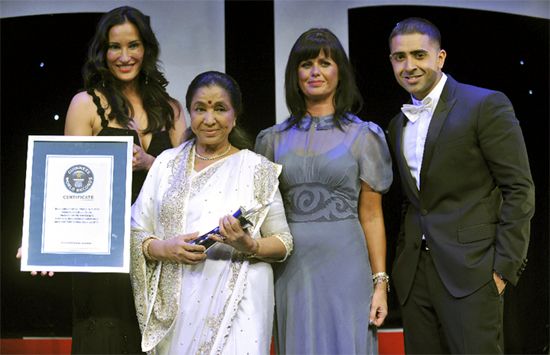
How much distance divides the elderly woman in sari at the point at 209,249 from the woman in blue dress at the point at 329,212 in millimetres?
173

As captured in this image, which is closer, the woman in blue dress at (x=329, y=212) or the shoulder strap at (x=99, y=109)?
the woman in blue dress at (x=329, y=212)

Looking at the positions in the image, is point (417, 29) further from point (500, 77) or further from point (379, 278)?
point (500, 77)

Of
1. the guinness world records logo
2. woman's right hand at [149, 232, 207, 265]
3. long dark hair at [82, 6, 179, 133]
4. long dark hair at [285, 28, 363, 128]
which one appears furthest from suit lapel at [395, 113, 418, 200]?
the guinness world records logo

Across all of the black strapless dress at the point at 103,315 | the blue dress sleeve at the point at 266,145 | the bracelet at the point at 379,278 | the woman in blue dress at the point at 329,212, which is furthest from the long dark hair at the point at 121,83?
the bracelet at the point at 379,278

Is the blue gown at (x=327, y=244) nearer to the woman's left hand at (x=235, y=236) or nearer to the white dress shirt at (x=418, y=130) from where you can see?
the white dress shirt at (x=418, y=130)

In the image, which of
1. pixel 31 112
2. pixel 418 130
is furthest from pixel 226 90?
pixel 31 112

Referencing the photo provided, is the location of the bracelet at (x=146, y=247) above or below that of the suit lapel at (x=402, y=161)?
below

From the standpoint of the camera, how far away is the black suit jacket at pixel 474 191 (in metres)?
2.58

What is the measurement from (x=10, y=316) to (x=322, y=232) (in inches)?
97.0

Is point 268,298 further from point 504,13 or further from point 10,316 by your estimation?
point 504,13

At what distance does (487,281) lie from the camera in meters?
2.61

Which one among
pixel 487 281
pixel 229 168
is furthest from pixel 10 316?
pixel 487 281

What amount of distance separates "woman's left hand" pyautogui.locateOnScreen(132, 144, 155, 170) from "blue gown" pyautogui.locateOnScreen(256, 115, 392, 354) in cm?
53

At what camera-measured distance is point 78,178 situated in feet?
8.49
